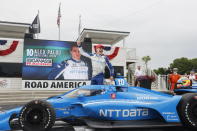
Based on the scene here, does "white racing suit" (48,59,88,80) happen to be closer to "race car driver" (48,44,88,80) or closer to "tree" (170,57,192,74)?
"race car driver" (48,44,88,80)

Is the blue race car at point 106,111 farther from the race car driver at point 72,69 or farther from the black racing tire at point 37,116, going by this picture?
the race car driver at point 72,69

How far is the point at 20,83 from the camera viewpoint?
1331 centimetres

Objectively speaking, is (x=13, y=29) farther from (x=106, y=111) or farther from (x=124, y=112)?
(x=124, y=112)

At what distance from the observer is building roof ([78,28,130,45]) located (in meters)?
18.8

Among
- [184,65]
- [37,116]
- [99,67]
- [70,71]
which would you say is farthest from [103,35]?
[184,65]

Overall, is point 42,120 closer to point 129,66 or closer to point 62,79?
point 62,79

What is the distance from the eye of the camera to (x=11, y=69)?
1339 cm

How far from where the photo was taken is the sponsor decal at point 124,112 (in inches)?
166

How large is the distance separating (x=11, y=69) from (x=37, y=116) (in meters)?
10.4

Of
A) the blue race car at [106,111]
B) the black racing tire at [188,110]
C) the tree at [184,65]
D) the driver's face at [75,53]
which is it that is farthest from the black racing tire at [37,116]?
the tree at [184,65]

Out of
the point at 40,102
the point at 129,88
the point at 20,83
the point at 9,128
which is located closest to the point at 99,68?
the point at 129,88

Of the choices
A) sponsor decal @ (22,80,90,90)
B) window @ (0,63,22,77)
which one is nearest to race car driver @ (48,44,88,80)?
sponsor decal @ (22,80,90,90)

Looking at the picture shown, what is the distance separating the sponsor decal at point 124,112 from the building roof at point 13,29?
1470 centimetres

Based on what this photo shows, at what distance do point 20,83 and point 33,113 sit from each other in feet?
32.9
